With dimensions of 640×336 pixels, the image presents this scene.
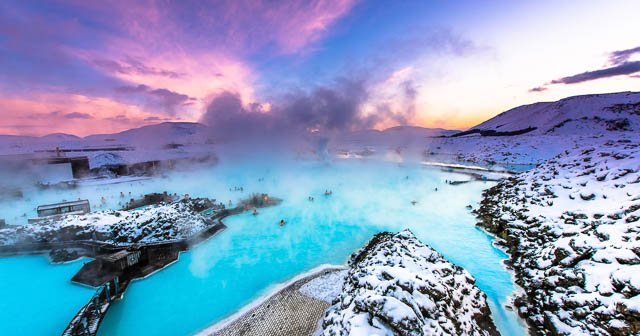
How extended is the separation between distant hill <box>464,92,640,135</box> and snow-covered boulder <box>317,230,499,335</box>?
314ft

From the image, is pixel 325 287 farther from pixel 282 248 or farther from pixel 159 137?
pixel 159 137

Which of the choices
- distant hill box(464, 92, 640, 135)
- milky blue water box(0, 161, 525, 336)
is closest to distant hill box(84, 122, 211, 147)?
milky blue water box(0, 161, 525, 336)

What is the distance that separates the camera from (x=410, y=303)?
680 cm

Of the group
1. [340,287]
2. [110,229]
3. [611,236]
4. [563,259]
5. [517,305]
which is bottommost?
[517,305]

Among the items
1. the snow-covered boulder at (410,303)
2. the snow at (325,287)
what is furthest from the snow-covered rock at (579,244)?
the snow at (325,287)

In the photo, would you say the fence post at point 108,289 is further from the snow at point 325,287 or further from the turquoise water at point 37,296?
the snow at point 325,287

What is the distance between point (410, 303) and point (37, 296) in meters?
17.0

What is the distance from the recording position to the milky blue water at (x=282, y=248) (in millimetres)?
9781

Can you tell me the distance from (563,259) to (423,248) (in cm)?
577

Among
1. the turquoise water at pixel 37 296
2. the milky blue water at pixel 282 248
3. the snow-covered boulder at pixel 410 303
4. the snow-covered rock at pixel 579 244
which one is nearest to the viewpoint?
the snow-covered boulder at pixel 410 303

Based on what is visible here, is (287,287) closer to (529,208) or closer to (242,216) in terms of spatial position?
(242,216)

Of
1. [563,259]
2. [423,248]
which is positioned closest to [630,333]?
[563,259]

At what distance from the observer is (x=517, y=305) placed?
31.4ft

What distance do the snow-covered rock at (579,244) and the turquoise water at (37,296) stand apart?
63.4 ft
